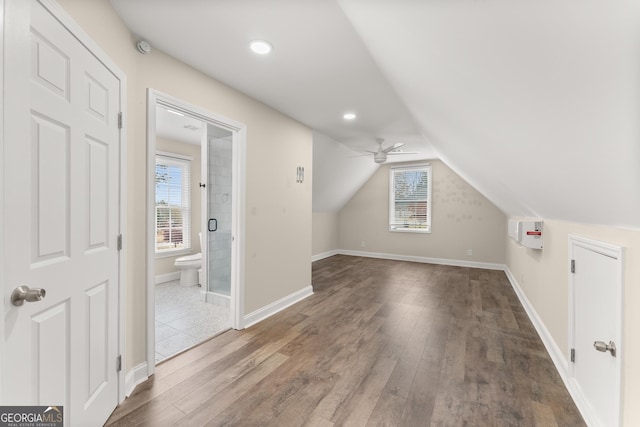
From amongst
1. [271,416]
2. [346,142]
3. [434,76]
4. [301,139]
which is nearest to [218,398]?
[271,416]

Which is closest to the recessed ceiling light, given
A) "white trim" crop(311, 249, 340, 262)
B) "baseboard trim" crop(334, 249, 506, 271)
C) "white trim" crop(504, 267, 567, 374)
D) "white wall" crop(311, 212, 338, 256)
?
"white trim" crop(504, 267, 567, 374)

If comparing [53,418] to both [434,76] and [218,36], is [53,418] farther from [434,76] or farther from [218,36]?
[434,76]

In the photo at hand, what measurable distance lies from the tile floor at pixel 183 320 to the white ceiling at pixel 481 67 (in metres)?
2.53

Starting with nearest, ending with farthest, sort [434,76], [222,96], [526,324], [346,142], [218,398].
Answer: [434,76] < [218,398] < [222,96] < [526,324] < [346,142]

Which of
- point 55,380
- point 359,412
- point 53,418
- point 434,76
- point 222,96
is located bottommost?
point 359,412

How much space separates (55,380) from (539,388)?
113 inches

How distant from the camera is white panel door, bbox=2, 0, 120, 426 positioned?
927 millimetres

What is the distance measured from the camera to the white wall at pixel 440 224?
18.8 feet

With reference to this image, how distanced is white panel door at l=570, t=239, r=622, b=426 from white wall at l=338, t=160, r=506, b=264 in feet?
14.1

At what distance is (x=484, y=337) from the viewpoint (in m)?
2.61

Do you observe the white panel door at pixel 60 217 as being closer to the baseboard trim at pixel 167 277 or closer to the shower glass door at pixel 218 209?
the shower glass door at pixel 218 209

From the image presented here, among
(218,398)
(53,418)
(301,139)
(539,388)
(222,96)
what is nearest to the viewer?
(53,418)

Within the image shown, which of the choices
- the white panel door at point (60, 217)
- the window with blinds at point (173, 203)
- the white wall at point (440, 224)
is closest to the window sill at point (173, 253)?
the window with blinds at point (173, 203)

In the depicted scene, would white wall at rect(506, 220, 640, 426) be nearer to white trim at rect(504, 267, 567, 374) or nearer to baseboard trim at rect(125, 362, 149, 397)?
white trim at rect(504, 267, 567, 374)
